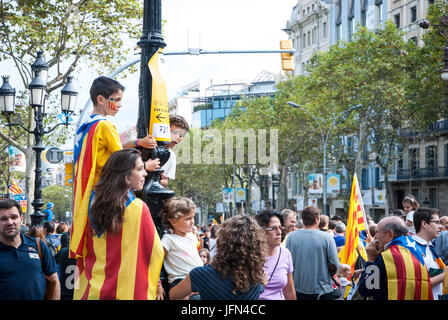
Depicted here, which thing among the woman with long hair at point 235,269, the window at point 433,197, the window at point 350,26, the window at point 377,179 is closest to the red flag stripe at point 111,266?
the woman with long hair at point 235,269

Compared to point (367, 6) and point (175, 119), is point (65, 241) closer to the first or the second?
point (175, 119)

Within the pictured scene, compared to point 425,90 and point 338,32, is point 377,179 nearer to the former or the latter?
point 338,32

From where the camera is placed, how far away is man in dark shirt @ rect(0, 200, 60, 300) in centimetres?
518

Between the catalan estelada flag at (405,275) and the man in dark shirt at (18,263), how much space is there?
2.69 m

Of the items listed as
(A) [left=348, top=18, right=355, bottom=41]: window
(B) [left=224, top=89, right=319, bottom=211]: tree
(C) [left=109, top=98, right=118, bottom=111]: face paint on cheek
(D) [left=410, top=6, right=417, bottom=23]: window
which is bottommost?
(C) [left=109, top=98, right=118, bottom=111]: face paint on cheek

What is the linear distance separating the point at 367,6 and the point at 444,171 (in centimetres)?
1688

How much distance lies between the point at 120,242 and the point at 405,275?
270 cm

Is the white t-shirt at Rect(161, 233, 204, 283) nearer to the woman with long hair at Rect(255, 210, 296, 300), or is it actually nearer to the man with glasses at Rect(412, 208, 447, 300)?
the woman with long hair at Rect(255, 210, 296, 300)

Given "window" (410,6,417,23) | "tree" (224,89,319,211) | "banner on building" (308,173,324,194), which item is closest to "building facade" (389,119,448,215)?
"tree" (224,89,319,211)

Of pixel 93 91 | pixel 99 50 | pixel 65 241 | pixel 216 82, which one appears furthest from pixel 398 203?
pixel 216 82

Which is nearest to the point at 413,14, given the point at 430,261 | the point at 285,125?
the point at 285,125

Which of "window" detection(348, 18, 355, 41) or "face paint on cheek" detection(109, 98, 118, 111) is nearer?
"face paint on cheek" detection(109, 98, 118, 111)

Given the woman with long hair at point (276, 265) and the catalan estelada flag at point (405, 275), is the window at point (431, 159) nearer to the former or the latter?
the catalan estelada flag at point (405, 275)

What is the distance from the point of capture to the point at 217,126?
60.8 meters
